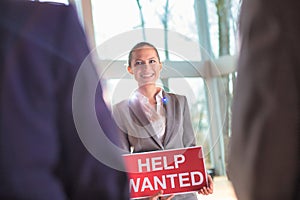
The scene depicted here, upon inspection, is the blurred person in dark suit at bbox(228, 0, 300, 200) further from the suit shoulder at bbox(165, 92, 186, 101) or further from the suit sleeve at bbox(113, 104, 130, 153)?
the suit shoulder at bbox(165, 92, 186, 101)

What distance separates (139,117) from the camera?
1023mm

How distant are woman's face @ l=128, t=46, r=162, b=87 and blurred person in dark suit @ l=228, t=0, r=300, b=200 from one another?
714 millimetres

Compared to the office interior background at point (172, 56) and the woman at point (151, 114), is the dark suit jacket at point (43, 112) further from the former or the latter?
the woman at point (151, 114)

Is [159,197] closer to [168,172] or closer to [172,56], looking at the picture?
[168,172]

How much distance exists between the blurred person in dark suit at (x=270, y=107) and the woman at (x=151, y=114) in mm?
620

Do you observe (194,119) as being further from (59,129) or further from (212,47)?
(212,47)

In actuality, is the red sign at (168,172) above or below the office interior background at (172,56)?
below

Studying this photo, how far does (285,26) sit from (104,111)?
7.2 inches

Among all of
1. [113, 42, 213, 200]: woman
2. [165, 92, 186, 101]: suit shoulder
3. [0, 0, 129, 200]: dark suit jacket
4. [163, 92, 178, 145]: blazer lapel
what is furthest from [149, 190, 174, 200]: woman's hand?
[0, 0, 129, 200]: dark suit jacket

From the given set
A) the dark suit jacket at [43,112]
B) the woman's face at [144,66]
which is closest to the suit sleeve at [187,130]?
the woman's face at [144,66]

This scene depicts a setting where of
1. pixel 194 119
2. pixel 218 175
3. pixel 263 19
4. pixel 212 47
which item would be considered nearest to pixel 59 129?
pixel 263 19

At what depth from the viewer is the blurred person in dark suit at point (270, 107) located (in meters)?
0.32

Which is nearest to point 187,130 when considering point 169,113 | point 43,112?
point 169,113

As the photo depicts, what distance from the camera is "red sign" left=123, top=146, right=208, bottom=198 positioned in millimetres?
958
